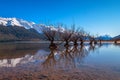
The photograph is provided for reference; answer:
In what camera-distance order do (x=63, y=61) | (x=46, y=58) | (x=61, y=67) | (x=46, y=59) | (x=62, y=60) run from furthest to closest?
(x=46, y=58)
(x=46, y=59)
(x=62, y=60)
(x=63, y=61)
(x=61, y=67)

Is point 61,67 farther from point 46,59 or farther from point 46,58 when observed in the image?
point 46,58

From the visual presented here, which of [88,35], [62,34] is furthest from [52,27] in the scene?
[88,35]

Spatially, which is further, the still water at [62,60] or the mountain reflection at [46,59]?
the mountain reflection at [46,59]

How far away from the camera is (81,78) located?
1023cm

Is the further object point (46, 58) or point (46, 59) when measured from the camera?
point (46, 58)

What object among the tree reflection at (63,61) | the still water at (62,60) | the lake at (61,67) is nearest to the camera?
the lake at (61,67)

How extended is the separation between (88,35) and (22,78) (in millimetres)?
80027

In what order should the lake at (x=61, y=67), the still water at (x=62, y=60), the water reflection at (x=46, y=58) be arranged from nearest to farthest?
the lake at (x=61, y=67) → the still water at (x=62, y=60) → the water reflection at (x=46, y=58)

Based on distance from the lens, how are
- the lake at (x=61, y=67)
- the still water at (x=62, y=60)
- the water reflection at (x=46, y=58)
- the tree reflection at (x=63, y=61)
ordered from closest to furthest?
1. the lake at (x=61, y=67)
2. the tree reflection at (x=63, y=61)
3. the still water at (x=62, y=60)
4. the water reflection at (x=46, y=58)

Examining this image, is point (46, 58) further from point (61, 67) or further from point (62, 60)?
point (61, 67)

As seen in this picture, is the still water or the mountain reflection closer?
the still water

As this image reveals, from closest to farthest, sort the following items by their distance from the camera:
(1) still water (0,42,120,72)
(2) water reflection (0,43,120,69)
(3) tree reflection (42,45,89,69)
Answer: (3) tree reflection (42,45,89,69), (1) still water (0,42,120,72), (2) water reflection (0,43,120,69)

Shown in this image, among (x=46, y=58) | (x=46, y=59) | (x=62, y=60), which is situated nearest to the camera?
(x=62, y=60)

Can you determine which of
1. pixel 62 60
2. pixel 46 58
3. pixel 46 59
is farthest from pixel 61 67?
pixel 46 58
